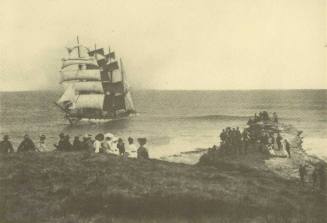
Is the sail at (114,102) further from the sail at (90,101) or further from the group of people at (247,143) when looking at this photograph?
the group of people at (247,143)

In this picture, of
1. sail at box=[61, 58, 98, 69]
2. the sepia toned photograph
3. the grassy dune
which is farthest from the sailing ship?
the grassy dune

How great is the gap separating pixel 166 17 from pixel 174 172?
375 centimetres

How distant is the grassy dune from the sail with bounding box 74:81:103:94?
2448cm

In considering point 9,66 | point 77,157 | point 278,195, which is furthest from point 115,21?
point 278,195

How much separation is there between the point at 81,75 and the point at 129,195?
83.9ft

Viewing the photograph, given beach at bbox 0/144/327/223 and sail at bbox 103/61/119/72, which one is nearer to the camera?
beach at bbox 0/144/327/223

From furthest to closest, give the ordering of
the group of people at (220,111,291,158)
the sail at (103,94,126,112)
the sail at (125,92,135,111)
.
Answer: the sail at (103,94,126,112) < the sail at (125,92,135,111) < the group of people at (220,111,291,158)

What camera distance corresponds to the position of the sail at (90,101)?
3306 cm

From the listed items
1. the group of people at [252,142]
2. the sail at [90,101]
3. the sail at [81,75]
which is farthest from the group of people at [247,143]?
the sail at [90,101]

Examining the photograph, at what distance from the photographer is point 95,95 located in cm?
3306

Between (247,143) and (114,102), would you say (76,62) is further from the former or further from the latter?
(247,143)

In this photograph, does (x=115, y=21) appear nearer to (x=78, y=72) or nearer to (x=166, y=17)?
(x=166, y=17)

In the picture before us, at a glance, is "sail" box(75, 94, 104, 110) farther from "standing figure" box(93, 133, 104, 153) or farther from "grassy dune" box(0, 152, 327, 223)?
"grassy dune" box(0, 152, 327, 223)

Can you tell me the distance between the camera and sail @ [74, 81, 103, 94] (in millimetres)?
32156
